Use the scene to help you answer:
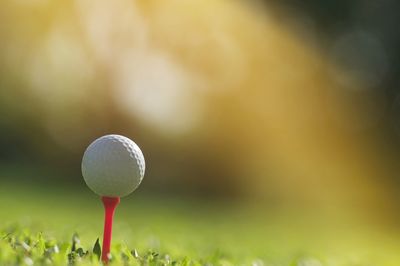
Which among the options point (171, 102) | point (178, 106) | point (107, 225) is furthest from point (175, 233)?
point (178, 106)

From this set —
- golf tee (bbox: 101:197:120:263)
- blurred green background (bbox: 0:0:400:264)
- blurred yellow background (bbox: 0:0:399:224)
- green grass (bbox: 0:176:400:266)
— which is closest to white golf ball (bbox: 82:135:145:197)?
golf tee (bbox: 101:197:120:263)

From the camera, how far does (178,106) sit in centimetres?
1299

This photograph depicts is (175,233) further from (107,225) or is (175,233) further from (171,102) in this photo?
(171,102)

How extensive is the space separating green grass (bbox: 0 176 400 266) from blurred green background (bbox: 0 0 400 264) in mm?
1180

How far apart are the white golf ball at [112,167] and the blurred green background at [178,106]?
26.2 feet

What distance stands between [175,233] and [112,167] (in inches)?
139

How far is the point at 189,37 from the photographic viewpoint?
1394 centimetres

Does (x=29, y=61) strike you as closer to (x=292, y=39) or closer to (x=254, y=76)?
(x=254, y=76)

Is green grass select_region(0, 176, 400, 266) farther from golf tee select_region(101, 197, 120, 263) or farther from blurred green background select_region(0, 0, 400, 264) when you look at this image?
blurred green background select_region(0, 0, 400, 264)

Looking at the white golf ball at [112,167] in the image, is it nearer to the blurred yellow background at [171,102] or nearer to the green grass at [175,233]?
the green grass at [175,233]

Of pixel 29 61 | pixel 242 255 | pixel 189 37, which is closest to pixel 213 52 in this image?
pixel 189 37

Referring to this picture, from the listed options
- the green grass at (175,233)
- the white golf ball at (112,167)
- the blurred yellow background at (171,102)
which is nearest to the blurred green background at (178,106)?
the blurred yellow background at (171,102)

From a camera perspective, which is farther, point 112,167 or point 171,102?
point 171,102

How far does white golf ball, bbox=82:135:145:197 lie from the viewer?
311 cm
